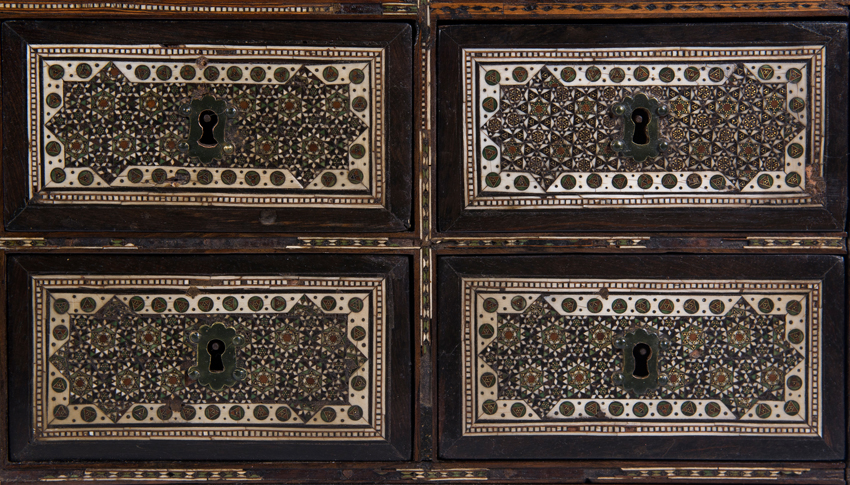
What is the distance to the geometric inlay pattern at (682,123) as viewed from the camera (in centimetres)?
122

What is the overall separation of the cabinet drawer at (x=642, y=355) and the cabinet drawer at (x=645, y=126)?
12cm

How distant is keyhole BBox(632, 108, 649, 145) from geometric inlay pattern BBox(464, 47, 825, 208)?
0.10ft

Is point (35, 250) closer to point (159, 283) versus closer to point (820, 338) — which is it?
point (159, 283)

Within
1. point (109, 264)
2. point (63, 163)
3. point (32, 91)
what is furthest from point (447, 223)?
point (32, 91)

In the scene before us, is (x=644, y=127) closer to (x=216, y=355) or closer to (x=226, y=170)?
(x=226, y=170)

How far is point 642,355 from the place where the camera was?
1255 mm

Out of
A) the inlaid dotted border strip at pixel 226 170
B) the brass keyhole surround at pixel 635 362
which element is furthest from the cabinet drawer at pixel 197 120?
the brass keyhole surround at pixel 635 362

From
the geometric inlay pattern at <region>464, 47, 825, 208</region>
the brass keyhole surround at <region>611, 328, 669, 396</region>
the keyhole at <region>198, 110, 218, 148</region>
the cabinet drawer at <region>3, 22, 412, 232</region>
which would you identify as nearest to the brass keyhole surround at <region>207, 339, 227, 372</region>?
the cabinet drawer at <region>3, 22, 412, 232</region>

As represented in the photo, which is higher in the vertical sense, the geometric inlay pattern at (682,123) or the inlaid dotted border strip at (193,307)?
the geometric inlay pattern at (682,123)

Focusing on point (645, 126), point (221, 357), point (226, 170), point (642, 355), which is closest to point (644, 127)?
point (645, 126)

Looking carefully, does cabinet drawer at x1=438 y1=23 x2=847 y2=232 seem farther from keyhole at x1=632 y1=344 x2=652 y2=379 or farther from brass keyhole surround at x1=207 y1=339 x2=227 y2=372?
brass keyhole surround at x1=207 y1=339 x2=227 y2=372

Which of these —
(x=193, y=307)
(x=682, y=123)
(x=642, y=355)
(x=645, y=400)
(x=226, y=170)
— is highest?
(x=682, y=123)

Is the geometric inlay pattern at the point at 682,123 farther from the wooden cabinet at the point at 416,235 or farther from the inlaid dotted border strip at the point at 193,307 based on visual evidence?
the inlaid dotted border strip at the point at 193,307

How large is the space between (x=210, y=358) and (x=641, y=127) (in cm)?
115
